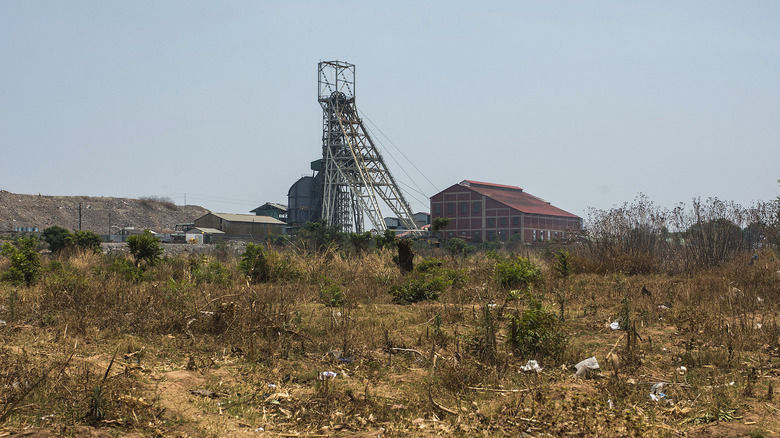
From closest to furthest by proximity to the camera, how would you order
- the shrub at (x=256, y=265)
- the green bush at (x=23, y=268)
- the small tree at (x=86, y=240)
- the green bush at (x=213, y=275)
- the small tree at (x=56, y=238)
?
the green bush at (x=23, y=268), the green bush at (x=213, y=275), the shrub at (x=256, y=265), the small tree at (x=86, y=240), the small tree at (x=56, y=238)

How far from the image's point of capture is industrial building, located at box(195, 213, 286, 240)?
5509 centimetres

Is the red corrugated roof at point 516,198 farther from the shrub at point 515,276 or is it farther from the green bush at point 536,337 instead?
the green bush at point 536,337

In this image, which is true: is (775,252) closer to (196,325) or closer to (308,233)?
(196,325)

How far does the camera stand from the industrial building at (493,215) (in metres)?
50.3

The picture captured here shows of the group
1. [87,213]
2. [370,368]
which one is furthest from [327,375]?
[87,213]

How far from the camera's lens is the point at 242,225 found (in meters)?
55.8

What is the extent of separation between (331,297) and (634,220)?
12241mm

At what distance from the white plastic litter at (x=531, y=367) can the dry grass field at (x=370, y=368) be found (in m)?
0.08

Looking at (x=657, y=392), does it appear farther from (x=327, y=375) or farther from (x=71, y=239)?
(x=71, y=239)

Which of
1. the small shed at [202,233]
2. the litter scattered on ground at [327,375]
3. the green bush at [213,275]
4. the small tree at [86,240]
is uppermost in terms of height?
the small shed at [202,233]

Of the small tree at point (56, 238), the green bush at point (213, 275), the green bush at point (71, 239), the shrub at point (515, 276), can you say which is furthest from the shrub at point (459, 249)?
the small tree at point (56, 238)

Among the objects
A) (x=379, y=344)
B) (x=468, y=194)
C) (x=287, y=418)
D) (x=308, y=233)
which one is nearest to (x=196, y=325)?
(x=379, y=344)

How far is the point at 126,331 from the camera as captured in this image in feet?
24.1

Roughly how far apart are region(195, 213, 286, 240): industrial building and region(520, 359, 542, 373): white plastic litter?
164 ft
